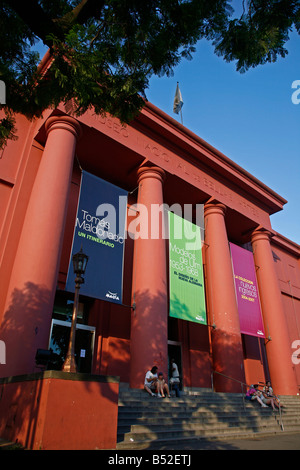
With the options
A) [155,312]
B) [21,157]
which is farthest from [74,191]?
[155,312]

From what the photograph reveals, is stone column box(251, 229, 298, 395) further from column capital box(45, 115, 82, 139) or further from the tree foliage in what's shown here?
the tree foliage

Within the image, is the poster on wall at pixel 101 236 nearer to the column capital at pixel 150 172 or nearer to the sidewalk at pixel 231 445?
the column capital at pixel 150 172

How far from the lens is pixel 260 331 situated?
15.7 metres

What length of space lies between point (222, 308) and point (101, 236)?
614cm

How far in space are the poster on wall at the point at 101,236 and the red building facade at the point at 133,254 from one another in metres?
0.82

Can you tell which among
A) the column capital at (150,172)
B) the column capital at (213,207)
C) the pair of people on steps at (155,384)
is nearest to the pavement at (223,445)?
the pair of people on steps at (155,384)

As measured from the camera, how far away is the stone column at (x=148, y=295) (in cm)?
1050

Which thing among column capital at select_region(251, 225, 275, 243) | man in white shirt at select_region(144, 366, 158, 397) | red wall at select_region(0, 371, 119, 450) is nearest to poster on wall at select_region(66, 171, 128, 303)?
man in white shirt at select_region(144, 366, 158, 397)

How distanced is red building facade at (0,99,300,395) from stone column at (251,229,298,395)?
5 centimetres

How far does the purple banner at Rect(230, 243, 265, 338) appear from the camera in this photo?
15359 mm

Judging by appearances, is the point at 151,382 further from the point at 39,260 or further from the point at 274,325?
the point at 274,325

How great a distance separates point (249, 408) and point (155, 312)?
4.29 metres

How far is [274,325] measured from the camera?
1647 centimetres

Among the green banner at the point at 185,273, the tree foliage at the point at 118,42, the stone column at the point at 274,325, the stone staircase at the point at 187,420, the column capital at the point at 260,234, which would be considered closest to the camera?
the tree foliage at the point at 118,42
